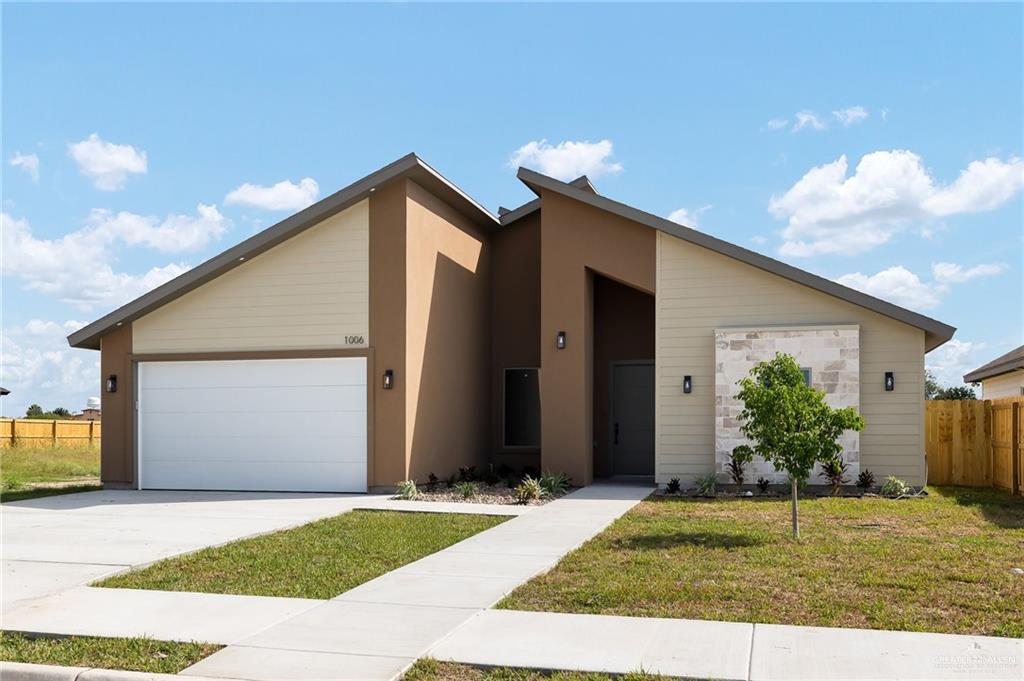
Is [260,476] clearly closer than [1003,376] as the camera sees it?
Yes

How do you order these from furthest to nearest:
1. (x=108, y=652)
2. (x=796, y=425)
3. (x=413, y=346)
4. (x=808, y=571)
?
(x=413, y=346)
(x=796, y=425)
(x=808, y=571)
(x=108, y=652)

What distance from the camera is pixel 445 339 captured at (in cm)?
1717

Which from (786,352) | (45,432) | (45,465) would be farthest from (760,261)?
(45,432)

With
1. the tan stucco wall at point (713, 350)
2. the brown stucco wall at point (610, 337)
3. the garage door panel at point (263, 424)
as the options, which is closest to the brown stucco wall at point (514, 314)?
the brown stucco wall at point (610, 337)

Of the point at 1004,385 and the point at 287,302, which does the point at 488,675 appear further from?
the point at 1004,385

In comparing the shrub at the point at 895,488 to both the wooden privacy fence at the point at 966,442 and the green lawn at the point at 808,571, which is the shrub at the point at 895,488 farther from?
the wooden privacy fence at the point at 966,442

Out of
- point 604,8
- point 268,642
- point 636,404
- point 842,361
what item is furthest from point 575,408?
point 268,642

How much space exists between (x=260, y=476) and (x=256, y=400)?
135 centimetres

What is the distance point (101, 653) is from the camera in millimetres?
5926

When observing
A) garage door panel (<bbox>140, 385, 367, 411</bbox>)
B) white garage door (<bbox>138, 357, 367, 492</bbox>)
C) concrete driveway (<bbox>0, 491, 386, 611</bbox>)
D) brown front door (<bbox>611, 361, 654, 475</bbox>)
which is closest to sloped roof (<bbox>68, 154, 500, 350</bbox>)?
white garage door (<bbox>138, 357, 367, 492</bbox>)

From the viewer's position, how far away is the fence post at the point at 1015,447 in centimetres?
1592

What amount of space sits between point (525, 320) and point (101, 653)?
1409 cm

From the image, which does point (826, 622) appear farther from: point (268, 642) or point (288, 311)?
point (288, 311)

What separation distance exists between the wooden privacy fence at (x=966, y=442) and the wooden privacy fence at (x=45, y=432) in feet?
77.9
